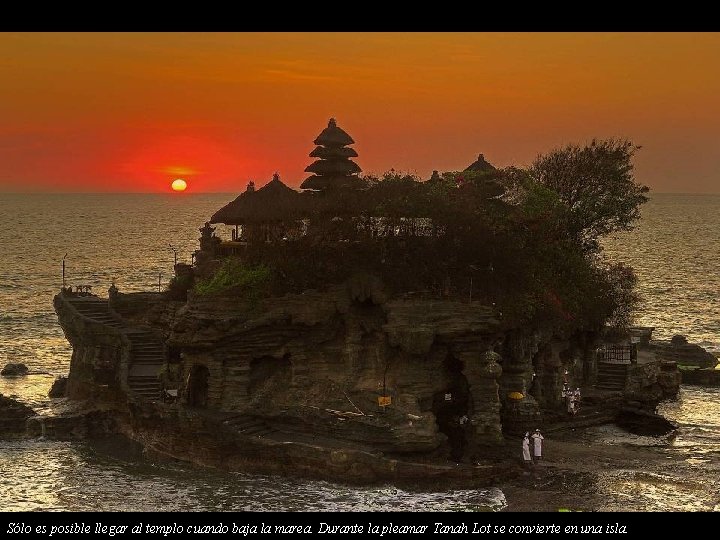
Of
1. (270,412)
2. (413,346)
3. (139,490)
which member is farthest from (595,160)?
(139,490)

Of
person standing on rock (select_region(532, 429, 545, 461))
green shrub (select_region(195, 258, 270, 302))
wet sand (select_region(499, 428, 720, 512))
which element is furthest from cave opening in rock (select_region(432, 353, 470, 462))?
green shrub (select_region(195, 258, 270, 302))

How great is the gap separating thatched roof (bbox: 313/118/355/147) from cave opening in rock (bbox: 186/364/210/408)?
1394 centimetres

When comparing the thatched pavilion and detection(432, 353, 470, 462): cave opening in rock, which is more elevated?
the thatched pavilion

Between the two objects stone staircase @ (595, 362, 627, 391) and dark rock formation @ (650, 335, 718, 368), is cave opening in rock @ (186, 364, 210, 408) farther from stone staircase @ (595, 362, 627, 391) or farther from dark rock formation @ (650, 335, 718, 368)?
dark rock formation @ (650, 335, 718, 368)

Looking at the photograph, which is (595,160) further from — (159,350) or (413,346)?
(159,350)

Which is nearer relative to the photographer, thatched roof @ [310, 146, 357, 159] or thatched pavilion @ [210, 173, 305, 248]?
thatched pavilion @ [210, 173, 305, 248]

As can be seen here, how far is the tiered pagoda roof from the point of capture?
5288cm

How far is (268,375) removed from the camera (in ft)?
150

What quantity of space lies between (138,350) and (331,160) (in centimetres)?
1498

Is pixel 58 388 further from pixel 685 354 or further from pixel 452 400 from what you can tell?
pixel 685 354

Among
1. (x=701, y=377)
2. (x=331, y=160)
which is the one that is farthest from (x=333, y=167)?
(x=701, y=377)

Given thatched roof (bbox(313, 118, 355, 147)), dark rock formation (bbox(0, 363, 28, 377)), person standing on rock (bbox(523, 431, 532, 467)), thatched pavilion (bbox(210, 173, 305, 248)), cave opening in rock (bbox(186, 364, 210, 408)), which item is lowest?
person standing on rock (bbox(523, 431, 532, 467))

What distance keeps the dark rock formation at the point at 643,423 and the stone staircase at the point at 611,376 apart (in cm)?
411
